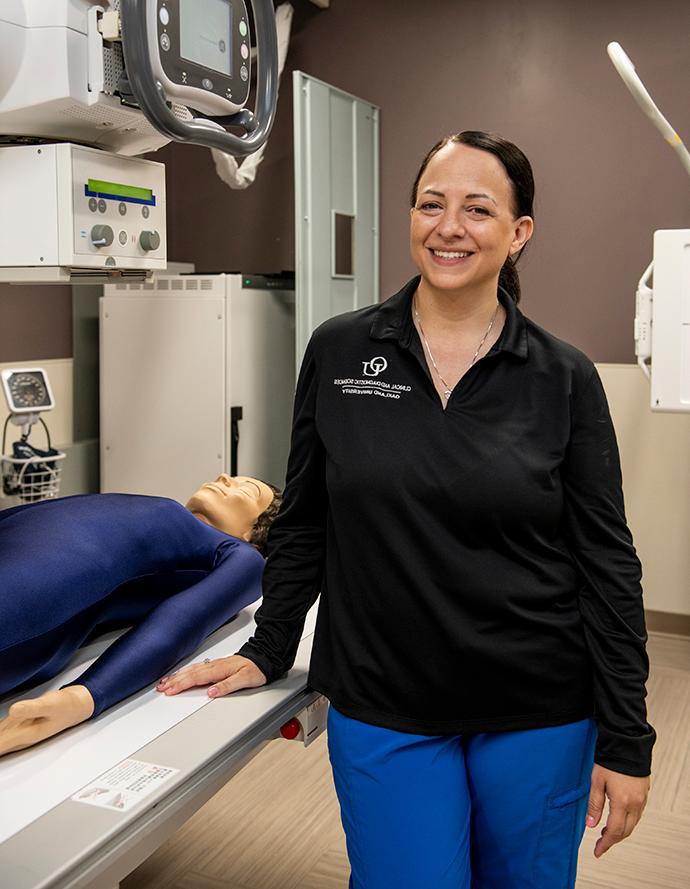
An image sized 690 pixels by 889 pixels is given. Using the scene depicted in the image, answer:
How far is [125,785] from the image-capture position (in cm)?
131

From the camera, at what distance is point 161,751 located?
4.66 ft

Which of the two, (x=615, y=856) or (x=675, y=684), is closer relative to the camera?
(x=615, y=856)

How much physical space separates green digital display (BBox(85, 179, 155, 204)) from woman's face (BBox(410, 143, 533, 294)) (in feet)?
1.85

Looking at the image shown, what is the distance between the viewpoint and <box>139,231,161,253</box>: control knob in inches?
68.6

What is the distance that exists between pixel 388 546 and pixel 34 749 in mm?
609

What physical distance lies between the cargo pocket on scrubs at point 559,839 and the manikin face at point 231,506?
1113mm

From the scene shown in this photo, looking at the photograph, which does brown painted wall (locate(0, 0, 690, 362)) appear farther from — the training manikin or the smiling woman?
the smiling woman

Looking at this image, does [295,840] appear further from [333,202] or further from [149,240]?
[333,202]

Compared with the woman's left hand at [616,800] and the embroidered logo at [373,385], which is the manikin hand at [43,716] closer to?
the embroidered logo at [373,385]

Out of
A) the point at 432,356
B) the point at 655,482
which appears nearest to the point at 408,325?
the point at 432,356

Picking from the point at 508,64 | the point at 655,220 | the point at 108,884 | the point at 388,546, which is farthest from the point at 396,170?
the point at 108,884

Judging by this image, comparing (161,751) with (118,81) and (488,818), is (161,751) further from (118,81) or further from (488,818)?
(118,81)

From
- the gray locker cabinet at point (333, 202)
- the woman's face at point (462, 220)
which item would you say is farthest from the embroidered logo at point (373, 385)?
the gray locker cabinet at point (333, 202)

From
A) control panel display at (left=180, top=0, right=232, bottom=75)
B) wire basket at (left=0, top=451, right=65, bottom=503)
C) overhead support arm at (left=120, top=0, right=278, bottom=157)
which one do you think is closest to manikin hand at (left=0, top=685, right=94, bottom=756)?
overhead support arm at (left=120, top=0, right=278, bottom=157)
